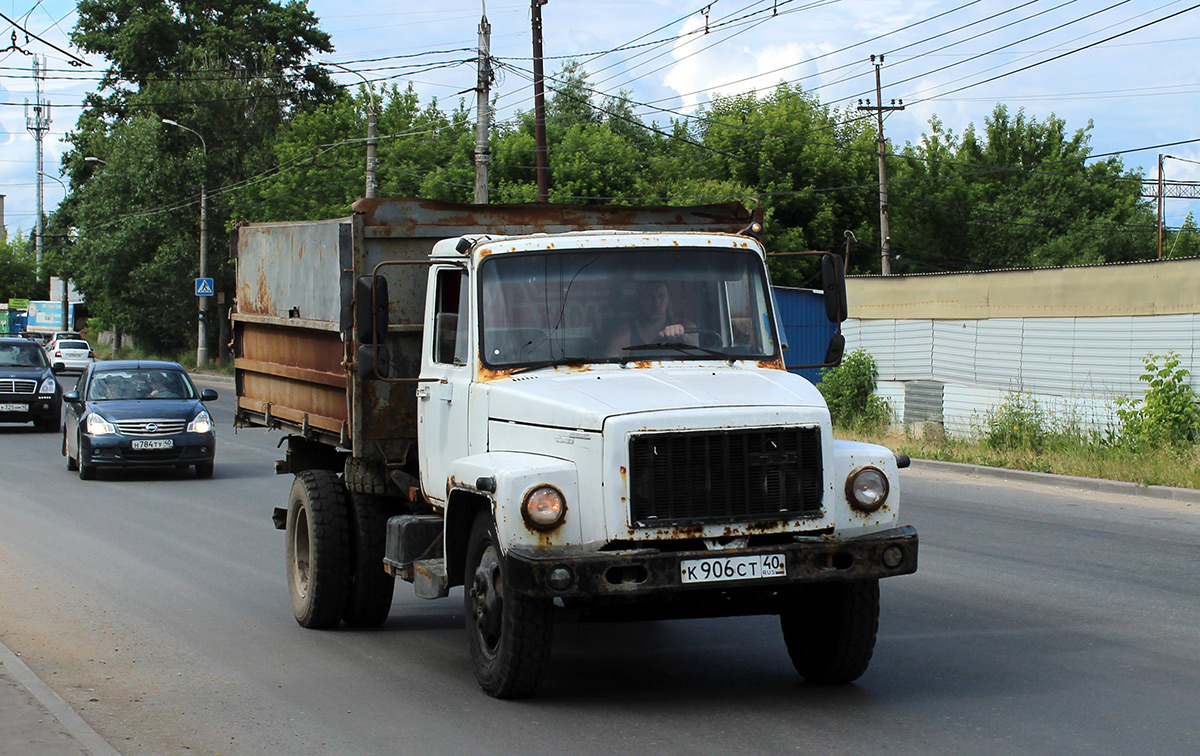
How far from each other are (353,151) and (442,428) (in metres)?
53.8

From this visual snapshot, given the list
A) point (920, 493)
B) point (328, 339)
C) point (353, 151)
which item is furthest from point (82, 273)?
point (328, 339)

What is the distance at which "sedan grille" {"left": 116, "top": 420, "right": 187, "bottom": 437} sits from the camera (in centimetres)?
1911

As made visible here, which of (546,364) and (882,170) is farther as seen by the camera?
(882,170)

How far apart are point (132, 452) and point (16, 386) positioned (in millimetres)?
10029

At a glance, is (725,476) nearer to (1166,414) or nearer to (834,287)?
(834,287)

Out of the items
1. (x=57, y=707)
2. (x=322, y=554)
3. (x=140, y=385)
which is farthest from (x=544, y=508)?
(x=140, y=385)

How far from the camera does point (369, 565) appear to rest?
8766 mm

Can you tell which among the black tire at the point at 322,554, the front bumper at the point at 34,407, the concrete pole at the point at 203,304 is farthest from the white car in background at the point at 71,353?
the black tire at the point at 322,554

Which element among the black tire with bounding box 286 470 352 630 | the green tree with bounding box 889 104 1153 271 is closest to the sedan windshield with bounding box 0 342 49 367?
the black tire with bounding box 286 470 352 630

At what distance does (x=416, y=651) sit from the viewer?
824 centimetres

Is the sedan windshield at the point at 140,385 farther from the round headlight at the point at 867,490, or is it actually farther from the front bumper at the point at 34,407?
the round headlight at the point at 867,490

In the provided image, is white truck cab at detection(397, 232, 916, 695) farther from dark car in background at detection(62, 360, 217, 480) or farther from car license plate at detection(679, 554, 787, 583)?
dark car in background at detection(62, 360, 217, 480)

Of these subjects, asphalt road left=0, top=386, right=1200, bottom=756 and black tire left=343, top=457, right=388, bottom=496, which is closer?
asphalt road left=0, top=386, right=1200, bottom=756

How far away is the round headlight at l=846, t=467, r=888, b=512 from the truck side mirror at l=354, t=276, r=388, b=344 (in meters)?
2.50
